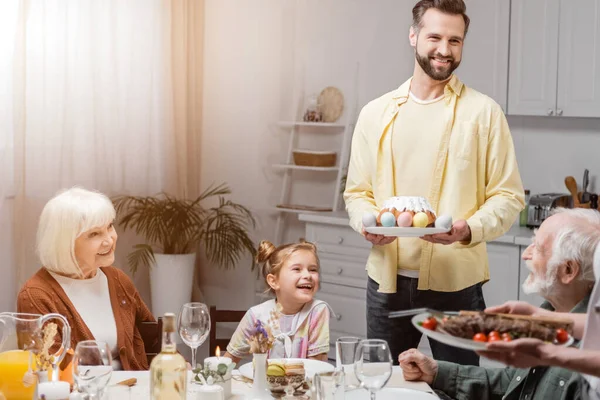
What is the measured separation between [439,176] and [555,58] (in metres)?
1.72

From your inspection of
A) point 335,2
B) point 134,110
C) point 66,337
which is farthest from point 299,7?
point 66,337

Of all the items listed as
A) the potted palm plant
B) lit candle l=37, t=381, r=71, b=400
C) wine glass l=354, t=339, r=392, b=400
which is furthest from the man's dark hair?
the potted palm plant

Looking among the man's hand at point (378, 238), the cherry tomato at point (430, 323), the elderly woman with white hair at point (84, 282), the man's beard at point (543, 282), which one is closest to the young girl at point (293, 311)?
the man's hand at point (378, 238)

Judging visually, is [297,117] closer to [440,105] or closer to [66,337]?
[440,105]

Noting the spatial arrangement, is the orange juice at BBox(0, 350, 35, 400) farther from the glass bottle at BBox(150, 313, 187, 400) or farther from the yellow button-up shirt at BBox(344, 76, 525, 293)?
the yellow button-up shirt at BBox(344, 76, 525, 293)

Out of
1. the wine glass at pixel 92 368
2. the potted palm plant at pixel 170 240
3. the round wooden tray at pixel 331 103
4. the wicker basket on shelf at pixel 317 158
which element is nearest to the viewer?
the wine glass at pixel 92 368

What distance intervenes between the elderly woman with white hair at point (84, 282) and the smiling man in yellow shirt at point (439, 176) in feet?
2.48

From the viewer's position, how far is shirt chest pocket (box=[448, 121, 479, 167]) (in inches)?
112

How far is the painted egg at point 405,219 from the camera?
2.70 m

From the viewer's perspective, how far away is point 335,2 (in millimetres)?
5129

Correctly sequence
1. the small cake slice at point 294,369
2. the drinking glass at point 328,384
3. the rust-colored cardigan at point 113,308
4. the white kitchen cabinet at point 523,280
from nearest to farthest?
the drinking glass at point 328,384 → the small cake slice at point 294,369 → the rust-colored cardigan at point 113,308 → the white kitchen cabinet at point 523,280

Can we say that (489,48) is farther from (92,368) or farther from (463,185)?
(92,368)

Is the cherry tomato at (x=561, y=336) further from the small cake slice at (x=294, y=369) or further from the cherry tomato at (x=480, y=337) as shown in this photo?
the small cake slice at (x=294, y=369)

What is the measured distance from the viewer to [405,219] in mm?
2693
